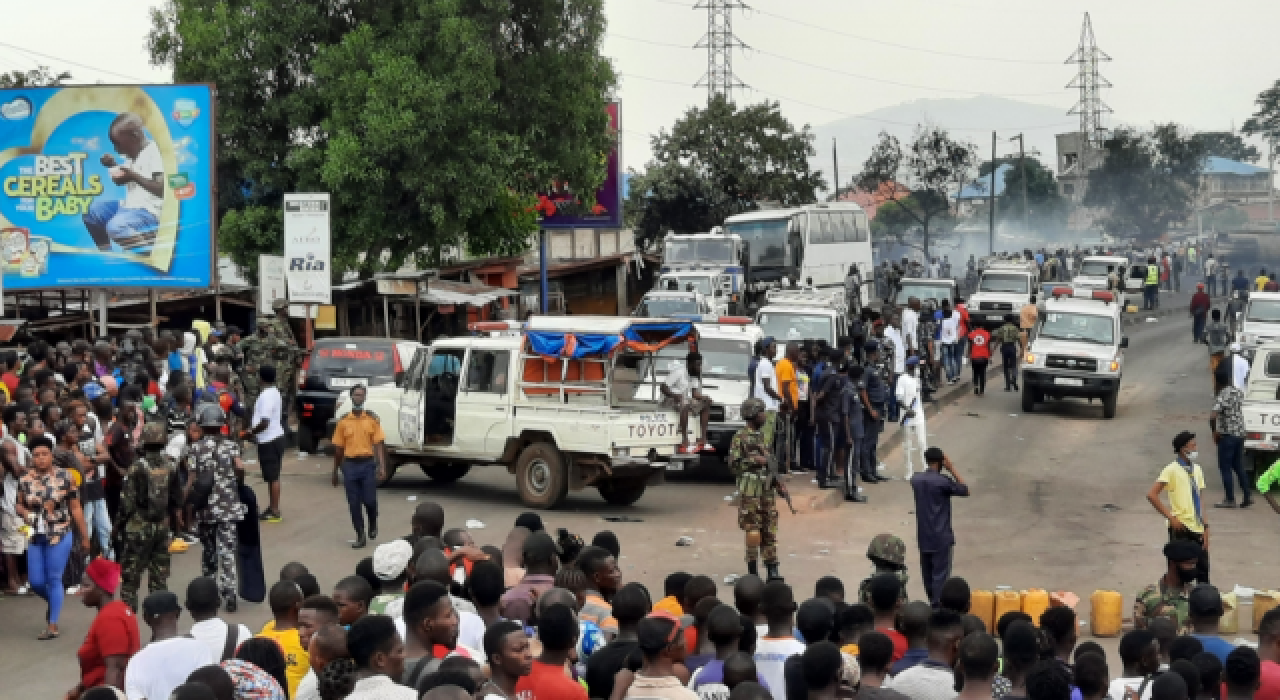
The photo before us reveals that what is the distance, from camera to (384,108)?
1062 inches

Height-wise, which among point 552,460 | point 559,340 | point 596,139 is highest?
point 596,139

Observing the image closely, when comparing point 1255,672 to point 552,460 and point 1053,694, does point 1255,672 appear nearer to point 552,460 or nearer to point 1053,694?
point 1053,694

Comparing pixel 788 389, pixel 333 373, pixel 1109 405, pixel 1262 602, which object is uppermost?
pixel 333 373

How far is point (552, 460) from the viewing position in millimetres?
16781

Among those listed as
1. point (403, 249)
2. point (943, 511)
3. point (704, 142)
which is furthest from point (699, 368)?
point (704, 142)

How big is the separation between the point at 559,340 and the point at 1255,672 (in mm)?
10648

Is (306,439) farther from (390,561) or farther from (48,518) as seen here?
(390,561)

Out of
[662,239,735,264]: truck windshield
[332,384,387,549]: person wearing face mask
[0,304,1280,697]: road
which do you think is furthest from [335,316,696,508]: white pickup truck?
[662,239,735,264]: truck windshield

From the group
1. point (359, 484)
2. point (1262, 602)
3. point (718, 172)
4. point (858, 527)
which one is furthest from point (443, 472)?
point (718, 172)

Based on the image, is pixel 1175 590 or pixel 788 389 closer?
pixel 1175 590

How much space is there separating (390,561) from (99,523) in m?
6.25

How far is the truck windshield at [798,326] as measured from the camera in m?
23.9

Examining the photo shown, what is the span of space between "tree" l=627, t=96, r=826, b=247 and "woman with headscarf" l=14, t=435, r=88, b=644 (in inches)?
1820

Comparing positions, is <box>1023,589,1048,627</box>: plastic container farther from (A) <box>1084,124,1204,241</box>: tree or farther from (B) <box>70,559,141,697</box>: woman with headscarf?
(A) <box>1084,124,1204,241</box>: tree
